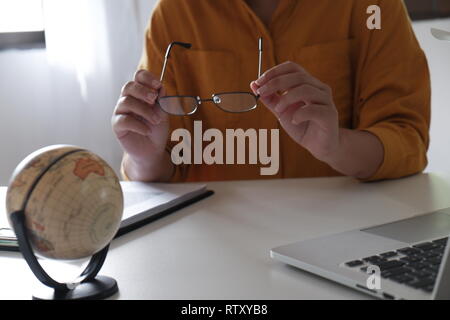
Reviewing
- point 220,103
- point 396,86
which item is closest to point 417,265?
point 220,103

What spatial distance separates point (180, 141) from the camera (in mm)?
1312

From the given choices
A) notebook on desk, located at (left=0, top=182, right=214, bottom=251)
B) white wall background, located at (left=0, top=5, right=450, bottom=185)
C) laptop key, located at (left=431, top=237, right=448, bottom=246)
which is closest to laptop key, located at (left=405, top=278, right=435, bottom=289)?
laptop key, located at (left=431, top=237, right=448, bottom=246)

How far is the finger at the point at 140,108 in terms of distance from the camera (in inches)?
40.1

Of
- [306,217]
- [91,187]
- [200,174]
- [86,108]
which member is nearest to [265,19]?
[200,174]

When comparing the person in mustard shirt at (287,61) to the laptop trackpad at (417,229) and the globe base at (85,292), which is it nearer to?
the laptop trackpad at (417,229)

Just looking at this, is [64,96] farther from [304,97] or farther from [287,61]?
[304,97]

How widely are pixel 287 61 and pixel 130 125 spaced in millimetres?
378

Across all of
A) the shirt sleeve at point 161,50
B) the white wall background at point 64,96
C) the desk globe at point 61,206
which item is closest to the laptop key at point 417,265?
the desk globe at point 61,206

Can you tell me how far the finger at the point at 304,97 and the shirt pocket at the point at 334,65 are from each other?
1.17 feet

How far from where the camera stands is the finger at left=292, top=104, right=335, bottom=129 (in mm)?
968

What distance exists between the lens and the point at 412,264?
0.62 meters

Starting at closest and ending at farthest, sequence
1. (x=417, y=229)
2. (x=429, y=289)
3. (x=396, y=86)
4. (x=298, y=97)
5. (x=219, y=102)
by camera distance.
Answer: (x=429, y=289)
(x=417, y=229)
(x=298, y=97)
(x=219, y=102)
(x=396, y=86)

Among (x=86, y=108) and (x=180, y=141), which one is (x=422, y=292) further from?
(x=86, y=108)

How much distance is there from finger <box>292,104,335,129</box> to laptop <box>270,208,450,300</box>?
0.23m
